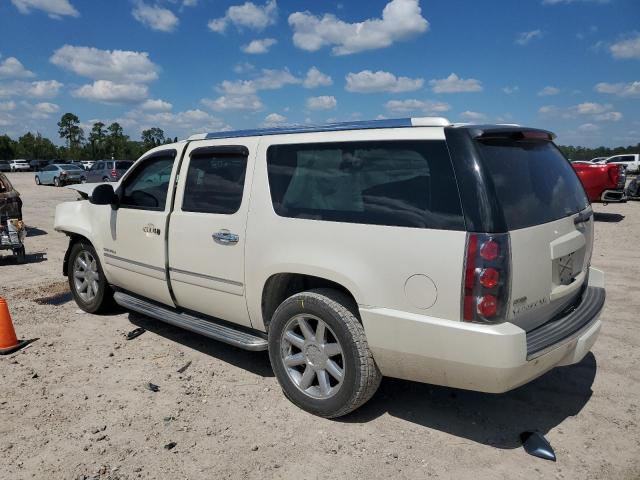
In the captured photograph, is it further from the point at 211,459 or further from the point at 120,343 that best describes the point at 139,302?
the point at 211,459

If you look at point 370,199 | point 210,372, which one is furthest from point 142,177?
point 370,199

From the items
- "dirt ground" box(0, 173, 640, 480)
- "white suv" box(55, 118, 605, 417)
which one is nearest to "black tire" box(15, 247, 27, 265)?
"dirt ground" box(0, 173, 640, 480)

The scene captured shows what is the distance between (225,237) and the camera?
12.8ft

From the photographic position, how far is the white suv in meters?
2.79

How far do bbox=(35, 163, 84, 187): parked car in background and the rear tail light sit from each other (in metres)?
33.0

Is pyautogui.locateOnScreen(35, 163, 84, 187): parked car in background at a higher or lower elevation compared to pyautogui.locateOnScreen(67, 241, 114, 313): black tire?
higher

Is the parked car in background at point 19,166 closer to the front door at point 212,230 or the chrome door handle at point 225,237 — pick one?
the front door at point 212,230

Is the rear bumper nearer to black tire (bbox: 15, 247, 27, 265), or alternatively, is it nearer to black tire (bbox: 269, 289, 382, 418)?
black tire (bbox: 269, 289, 382, 418)

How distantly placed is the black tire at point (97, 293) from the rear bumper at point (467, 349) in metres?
3.50

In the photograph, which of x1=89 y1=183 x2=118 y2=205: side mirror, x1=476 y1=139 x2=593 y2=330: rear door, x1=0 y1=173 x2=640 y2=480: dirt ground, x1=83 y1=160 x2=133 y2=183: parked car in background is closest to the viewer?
x1=476 y1=139 x2=593 y2=330: rear door

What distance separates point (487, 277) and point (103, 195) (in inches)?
147

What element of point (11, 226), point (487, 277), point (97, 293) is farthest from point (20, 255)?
point (487, 277)

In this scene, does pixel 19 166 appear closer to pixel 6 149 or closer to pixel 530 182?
pixel 6 149

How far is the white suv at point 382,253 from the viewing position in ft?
9.14
